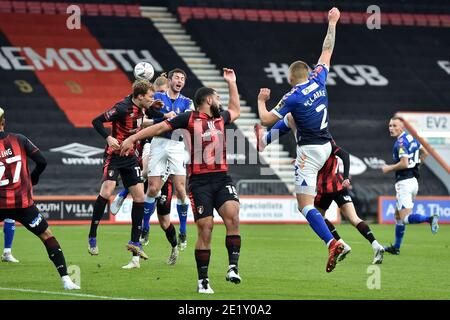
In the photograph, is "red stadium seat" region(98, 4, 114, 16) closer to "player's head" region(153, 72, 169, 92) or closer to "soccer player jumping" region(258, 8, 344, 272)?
"player's head" region(153, 72, 169, 92)

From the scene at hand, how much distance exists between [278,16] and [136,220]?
23573 mm

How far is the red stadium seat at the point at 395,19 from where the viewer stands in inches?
1483

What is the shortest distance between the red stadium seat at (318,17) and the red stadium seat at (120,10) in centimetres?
700

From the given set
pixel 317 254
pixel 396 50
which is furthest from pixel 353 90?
pixel 317 254

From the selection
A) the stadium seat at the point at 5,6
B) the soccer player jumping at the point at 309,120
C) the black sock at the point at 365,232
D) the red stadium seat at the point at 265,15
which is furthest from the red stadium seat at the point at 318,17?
the soccer player jumping at the point at 309,120

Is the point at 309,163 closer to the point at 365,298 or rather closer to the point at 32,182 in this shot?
the point at 365,298

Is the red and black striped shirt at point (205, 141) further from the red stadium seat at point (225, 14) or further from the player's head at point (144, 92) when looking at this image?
the red stadium seat at point (225, 14)

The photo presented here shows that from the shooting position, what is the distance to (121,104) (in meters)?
14.2

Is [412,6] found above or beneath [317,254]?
above

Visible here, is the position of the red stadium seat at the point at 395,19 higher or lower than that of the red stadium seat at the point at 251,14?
higher

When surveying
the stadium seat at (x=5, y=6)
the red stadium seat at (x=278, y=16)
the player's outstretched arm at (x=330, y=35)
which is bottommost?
the player's outstretched arm at (x=330, y=35)

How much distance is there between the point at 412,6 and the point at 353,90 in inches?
258

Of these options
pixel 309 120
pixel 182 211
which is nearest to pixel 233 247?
pixel 309 120

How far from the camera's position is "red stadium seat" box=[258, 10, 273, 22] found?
3631cm
